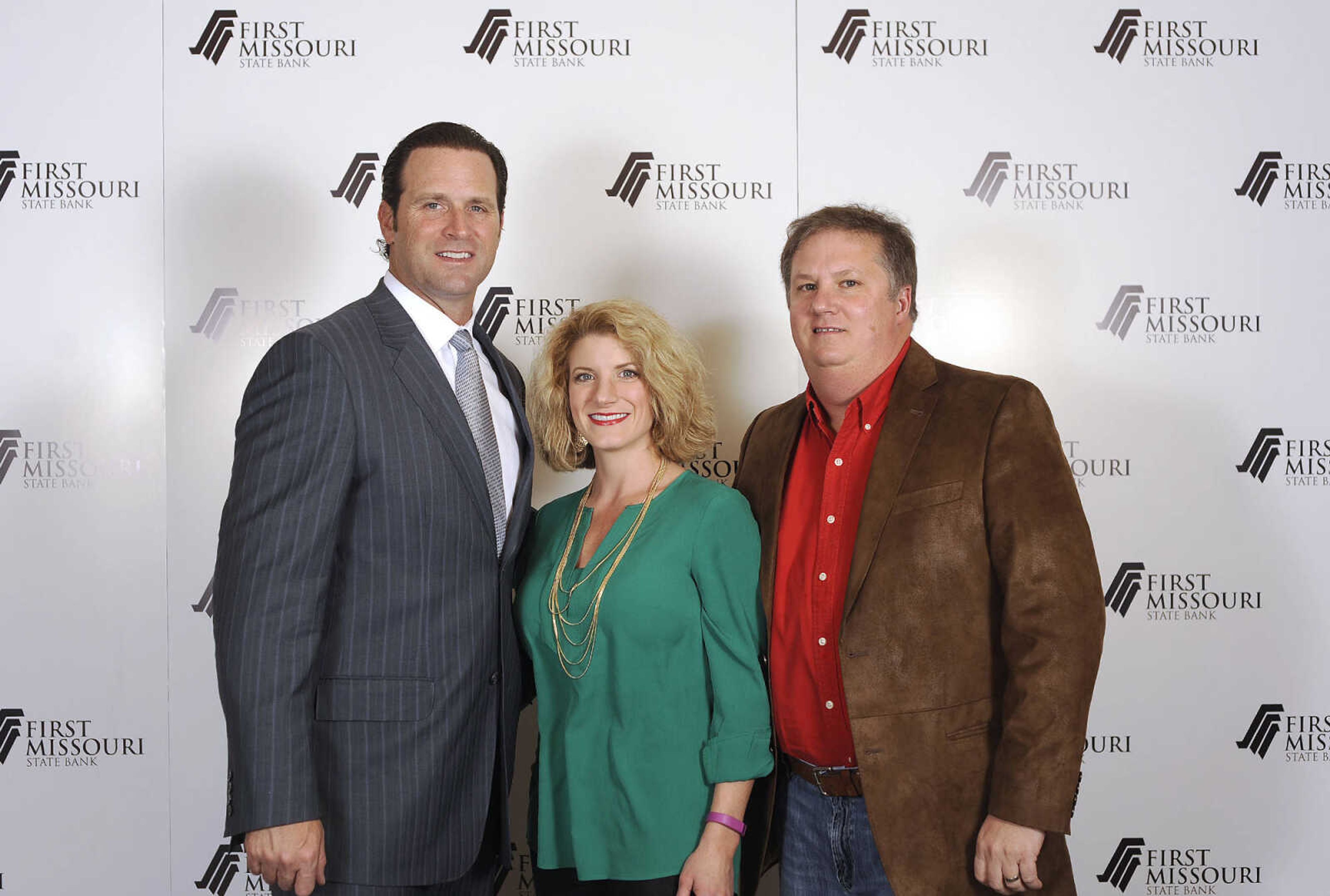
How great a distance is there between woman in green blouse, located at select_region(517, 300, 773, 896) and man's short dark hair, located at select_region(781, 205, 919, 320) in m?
0.45

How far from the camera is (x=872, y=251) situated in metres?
2.14

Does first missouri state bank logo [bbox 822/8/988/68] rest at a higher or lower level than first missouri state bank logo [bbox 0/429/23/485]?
higher

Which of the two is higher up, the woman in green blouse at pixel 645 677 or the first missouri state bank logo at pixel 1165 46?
the first missouri state bank logo at pixel 1165 46

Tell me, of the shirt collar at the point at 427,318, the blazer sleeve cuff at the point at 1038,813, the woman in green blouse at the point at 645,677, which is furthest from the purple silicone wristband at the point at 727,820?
the shirt collar at the point at 427,318

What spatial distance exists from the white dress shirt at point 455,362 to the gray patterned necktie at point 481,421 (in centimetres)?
1

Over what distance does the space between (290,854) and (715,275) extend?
84.8 inches

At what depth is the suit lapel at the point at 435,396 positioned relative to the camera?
6.35 feet

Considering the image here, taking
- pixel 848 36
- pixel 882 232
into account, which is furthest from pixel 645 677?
pixel 848 36

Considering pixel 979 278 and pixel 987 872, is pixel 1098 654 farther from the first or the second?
pixel 979 278

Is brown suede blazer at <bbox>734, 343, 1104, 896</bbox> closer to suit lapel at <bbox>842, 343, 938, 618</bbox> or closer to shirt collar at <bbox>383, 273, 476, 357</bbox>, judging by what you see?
suit lapel at <bbox>842, 343, 938, 618</bbox>

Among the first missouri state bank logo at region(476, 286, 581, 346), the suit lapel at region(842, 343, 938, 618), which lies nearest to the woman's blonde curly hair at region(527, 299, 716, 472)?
the suit lapel at region(842, 343, 938, 618)

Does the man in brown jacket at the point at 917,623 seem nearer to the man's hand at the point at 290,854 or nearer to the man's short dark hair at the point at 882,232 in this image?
the man's short dark hair at the point at 882,232

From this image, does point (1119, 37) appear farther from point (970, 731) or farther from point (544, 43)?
point (970, 731)

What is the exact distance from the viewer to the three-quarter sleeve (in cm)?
193
